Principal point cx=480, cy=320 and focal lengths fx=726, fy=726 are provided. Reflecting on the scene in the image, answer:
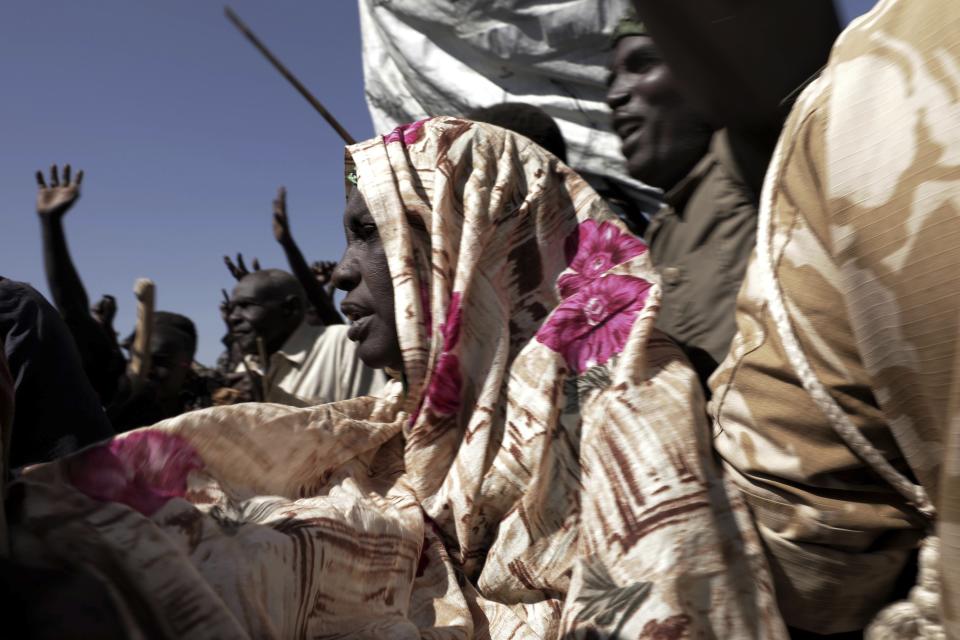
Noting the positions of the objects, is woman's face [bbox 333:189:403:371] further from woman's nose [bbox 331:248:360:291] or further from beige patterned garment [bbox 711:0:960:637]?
beige patterned garment [bbox 711:0:960:637]

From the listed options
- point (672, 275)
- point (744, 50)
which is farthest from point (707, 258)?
point (744, 50)

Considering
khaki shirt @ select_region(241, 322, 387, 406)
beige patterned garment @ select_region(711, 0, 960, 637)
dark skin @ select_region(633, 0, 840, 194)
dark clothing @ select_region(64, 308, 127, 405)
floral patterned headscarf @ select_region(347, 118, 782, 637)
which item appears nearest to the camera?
beige patterned garment @ select_region(711, 0, 960, 637)

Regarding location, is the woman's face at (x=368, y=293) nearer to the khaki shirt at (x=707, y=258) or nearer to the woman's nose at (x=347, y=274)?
the woman's nose at (x=347, y=274)

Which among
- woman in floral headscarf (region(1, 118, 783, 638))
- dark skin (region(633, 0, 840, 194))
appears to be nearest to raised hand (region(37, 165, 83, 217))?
woman in floral headscarf (region(1, 118, 783, 638))

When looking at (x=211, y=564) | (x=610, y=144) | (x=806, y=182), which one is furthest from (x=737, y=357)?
(x=610, y=144)

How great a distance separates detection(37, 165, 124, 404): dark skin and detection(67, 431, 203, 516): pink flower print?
2742mm

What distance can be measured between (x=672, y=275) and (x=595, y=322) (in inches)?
25.9

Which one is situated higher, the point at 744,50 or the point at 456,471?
the point at 744,50

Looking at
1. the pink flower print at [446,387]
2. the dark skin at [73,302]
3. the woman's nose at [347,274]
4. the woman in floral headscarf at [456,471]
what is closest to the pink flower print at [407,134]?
the woman in floral headscarf at [456,471]

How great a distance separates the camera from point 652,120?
7.68ft

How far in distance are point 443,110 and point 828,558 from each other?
4.55 m

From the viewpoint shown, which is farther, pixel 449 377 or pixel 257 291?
pixel 257 291

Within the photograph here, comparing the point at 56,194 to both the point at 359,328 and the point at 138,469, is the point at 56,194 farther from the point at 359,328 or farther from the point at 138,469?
the point at 138,469

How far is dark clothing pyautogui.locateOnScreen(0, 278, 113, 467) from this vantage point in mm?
2049
